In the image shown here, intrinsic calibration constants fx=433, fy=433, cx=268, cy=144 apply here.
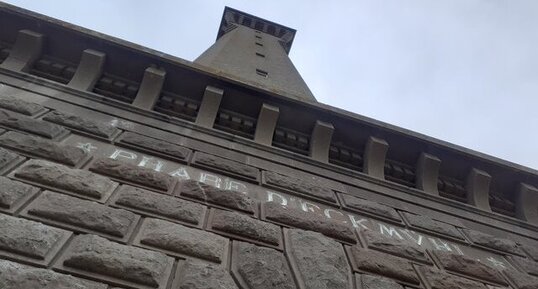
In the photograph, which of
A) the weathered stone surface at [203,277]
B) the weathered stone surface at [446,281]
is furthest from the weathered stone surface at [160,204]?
the weathered stone surface at [446,281]

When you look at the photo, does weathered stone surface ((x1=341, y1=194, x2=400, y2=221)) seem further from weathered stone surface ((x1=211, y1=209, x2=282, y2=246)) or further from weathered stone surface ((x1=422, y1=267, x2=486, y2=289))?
weathered stone surface ((x1=211, y1=209, x2=282, y2=246))

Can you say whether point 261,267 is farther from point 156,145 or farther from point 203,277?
point 156,145

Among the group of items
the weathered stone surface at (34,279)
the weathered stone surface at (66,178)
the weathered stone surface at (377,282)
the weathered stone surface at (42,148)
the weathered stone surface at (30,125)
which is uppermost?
the weathered stone surface at (30,125)

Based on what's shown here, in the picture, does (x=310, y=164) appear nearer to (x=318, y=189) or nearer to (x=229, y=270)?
(x=318, y=189)

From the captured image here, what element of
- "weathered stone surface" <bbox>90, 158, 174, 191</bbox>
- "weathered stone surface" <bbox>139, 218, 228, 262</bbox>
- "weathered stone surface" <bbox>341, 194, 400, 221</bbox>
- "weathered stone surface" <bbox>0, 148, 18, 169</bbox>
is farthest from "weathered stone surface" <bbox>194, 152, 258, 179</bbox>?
"weathered stone surface" <bbox>0, 148, 18, 169</bbox>

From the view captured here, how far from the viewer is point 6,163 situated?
340cm

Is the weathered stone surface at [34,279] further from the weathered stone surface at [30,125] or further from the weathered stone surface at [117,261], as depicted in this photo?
the weathered stone surface at [30,125]

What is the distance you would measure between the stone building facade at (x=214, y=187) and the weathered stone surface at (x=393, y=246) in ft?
0.05

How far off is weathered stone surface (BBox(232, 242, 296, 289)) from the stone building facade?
14 millimetres

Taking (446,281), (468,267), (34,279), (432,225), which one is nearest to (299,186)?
(432,225)

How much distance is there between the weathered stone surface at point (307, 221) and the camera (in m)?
3.90

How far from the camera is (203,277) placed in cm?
278

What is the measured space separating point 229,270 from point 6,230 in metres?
1.42

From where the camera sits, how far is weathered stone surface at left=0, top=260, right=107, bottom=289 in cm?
233
